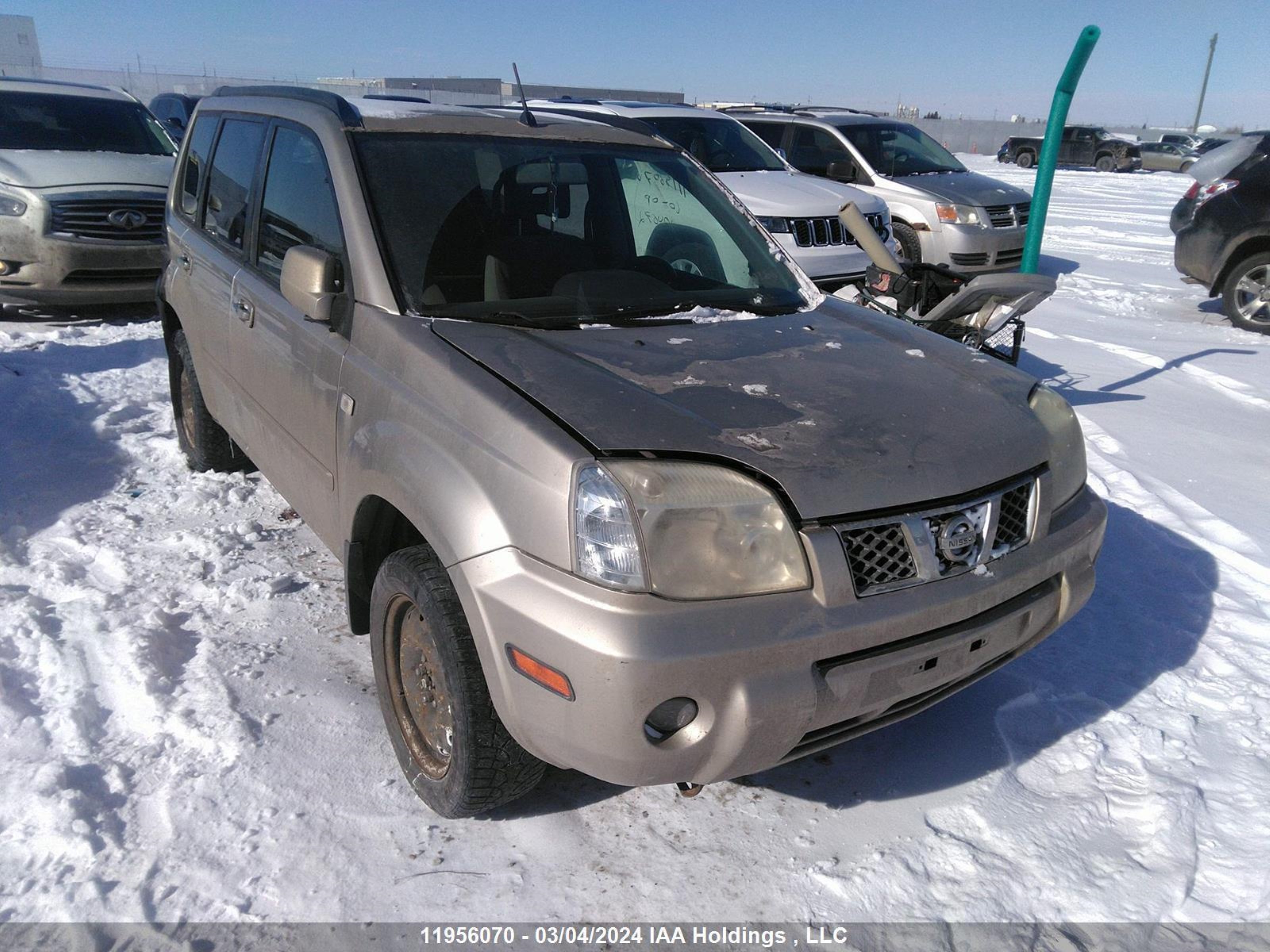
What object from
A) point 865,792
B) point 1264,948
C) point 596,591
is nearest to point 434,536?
point 596,591

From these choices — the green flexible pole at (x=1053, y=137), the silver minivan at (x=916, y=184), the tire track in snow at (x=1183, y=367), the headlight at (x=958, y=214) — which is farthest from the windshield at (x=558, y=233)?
the headlight at (x=958, y=214)

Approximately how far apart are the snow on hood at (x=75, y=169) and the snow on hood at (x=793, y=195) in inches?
191

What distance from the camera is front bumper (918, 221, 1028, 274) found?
33.4ft

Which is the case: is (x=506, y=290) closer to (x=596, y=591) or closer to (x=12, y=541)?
(x=596, y=591)

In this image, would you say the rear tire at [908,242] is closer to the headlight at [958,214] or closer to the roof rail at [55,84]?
the headlight at [958,214]

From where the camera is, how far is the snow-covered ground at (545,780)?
238 cm

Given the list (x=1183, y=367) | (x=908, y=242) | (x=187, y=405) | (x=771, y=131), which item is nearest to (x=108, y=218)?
(x=187, y=405)

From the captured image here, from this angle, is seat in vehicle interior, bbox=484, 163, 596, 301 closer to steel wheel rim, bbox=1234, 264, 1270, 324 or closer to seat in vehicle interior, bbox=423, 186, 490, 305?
seat in vehicle interior, bbox=423, 186, 490, 305

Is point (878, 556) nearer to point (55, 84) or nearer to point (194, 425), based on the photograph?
point (194, 425)

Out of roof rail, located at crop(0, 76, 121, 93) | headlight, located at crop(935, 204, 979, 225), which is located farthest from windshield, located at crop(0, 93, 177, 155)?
headlight, located at crop(935, 204, 979, 225)

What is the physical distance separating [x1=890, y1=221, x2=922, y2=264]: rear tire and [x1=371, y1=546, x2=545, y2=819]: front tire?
8.83m

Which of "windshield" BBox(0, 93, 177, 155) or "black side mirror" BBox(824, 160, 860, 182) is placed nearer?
"windshield" BBox(0, 93, 177, 155)

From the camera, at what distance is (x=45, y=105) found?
897 centimetres

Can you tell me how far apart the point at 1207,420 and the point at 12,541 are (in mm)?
6615
